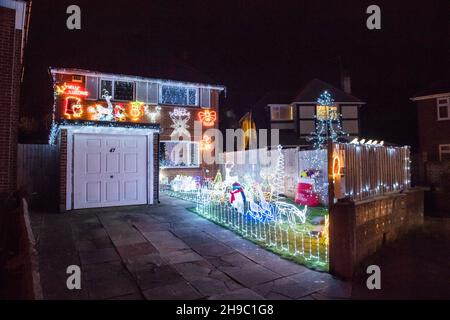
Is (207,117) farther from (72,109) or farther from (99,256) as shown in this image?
(99,256)

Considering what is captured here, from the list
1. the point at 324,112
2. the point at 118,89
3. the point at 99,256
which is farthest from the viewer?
the point at 324,112

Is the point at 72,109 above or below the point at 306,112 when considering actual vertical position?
below

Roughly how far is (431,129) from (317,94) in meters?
9.00

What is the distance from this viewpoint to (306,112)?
25875 millimetres

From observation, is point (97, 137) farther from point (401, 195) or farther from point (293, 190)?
point (401, 195)

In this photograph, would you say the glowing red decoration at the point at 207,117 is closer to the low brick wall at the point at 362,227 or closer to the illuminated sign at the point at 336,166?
the low brick wall at the point at 362,227

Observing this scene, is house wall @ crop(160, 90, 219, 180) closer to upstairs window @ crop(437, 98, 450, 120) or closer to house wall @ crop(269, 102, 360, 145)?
house wall @ crop(269, 102, 360, 145)

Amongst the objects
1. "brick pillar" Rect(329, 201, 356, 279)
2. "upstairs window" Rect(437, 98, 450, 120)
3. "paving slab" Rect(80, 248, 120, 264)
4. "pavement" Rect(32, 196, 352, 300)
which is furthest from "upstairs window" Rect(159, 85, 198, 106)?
"upstairs window" Rect(437, 98, 450, 120)

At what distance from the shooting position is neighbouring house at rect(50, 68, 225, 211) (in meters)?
10.4

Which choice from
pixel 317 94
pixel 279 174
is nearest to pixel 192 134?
pixel 279 174
